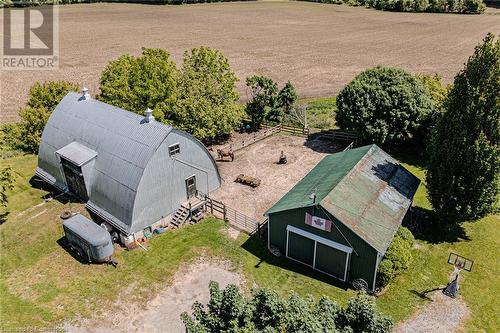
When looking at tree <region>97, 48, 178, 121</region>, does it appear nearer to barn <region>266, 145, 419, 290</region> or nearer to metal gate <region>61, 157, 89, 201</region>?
metal gate <region>61, 157, 89, 201</region>

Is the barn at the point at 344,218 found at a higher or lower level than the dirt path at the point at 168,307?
higher

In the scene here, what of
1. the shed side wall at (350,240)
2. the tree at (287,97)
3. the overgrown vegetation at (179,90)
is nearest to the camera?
the shed side wall at (350,240)

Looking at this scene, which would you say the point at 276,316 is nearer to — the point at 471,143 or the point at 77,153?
the point at 471,143

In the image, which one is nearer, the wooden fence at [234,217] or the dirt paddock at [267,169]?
the wooden fence at [234,217]

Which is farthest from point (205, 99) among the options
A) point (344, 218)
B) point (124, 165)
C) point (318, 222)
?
point (344, 218)

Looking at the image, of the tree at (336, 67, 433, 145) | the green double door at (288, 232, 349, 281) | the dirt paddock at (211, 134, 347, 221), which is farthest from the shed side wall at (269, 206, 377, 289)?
the tree at (336, 67, 433, 145)

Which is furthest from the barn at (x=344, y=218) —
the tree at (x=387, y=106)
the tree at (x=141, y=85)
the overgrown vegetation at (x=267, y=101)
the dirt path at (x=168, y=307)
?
the overgrown vegetation at (x=267, y=101)

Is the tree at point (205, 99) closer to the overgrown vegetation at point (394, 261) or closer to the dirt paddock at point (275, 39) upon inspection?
the dirt paddock at point (275, 39)
